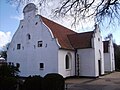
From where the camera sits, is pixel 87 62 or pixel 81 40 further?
pixel 81 40

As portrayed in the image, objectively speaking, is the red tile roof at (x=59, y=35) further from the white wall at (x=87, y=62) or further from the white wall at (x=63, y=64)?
the white wall at (x=87, y=62)

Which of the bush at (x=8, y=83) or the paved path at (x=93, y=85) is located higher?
the bush at (x=8, y=83)

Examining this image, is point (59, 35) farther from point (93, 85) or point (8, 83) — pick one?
A: point (8, 83)

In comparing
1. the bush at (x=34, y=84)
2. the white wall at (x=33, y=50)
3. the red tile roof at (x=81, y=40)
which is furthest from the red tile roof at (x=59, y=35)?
the bush at (x=34, y=84)

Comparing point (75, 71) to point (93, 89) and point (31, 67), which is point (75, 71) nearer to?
point (31, 67)

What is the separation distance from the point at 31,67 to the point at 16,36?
626cm

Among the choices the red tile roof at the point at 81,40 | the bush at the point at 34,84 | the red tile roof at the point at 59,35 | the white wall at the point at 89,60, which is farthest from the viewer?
the red tile roof at the point at 81,40

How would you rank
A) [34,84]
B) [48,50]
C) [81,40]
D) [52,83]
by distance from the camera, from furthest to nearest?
1. [81,40]
2. [48,50]
3. [34,84]
4. [52,83]

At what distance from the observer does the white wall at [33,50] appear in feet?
91.2

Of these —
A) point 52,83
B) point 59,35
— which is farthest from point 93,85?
point 59,35

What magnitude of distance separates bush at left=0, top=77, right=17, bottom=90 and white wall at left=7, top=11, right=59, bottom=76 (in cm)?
1338

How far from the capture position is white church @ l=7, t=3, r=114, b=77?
27.9m

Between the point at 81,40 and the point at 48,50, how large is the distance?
6768mm

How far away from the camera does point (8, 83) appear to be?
45.7ft
